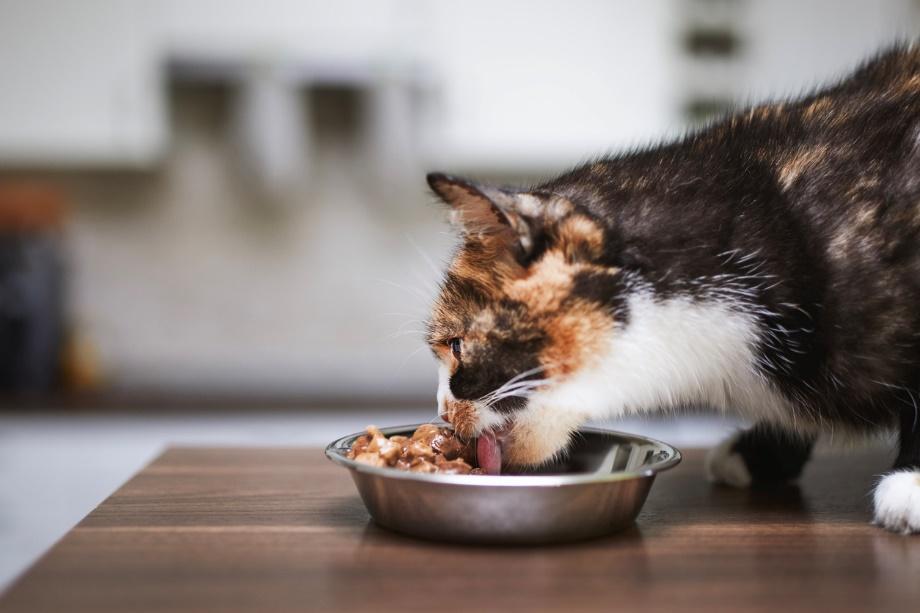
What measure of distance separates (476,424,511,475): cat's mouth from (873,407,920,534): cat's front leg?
328mm

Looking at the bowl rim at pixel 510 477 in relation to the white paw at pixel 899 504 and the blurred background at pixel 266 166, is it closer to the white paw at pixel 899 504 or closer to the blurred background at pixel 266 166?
the white paw at pixel 899 504

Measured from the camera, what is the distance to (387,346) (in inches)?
113

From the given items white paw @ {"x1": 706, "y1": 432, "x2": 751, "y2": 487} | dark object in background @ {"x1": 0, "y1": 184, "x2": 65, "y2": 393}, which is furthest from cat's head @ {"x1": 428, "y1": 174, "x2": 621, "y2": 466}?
dark object in background @ {"x1": 0, "y1": 184, "x2": 65, "y2": 393}

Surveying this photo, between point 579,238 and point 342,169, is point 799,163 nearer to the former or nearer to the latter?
point 579,238

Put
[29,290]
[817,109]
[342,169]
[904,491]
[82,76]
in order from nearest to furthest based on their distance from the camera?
[904,491] → [817,109] → [29,290] → [82,76] → [342,169]

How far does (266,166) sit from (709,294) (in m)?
2.05

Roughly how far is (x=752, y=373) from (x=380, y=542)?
39cm

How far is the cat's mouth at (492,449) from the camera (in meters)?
0.81

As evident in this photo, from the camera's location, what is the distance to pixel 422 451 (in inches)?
30.7

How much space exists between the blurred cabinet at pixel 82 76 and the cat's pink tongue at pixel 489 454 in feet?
6.52

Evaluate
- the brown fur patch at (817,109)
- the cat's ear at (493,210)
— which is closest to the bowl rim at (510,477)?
the cat's ear at (493,210)

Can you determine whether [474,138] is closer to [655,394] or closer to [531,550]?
[655,394]

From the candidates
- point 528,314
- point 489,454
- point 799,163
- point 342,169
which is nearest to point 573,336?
point 528,314

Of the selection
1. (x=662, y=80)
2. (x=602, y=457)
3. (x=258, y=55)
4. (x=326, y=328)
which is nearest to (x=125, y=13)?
(x=258, y=55)
